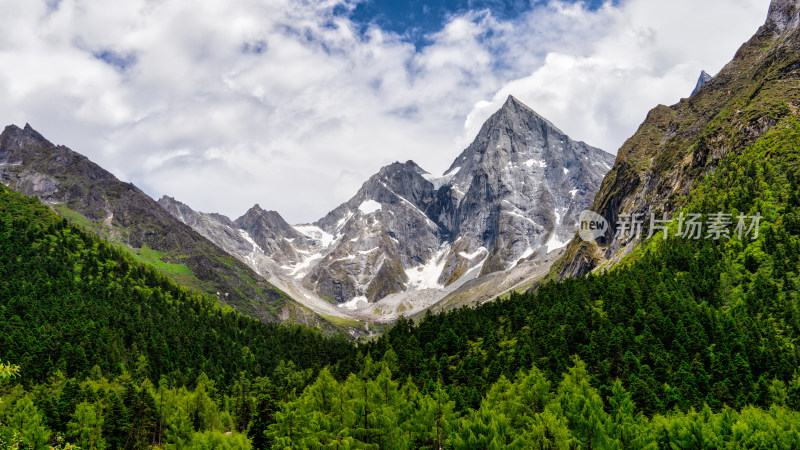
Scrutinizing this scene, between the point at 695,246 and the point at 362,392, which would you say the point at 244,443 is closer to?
the point at 362,392

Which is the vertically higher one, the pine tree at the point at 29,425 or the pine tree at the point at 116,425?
the pine tree at the point at 29,425

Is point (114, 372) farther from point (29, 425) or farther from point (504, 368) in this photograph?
point (504, 368)

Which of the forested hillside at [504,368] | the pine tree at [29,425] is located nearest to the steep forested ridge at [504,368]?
the pine tree at [29,425]

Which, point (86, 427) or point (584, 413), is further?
point (86, 427)

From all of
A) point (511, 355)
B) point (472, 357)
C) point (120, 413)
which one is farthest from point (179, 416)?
point (511, 355)

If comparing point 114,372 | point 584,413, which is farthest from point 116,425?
point 584,413

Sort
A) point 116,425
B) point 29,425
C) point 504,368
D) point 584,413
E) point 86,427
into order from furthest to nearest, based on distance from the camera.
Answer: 1. point 504,368
2. point 116,425
3. point 86,427
4. point 29,425
5. point 584,413

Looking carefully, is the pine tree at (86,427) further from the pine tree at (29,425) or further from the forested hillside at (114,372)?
the pine tree at (29,425)

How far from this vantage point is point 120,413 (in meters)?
102

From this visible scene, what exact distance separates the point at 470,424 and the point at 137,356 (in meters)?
136

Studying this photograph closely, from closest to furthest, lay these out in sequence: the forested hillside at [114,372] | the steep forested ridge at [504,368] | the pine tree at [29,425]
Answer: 1. the steep forested ridge at [504,368]
2. the pine tree at [29,425]
3. the forested hillside at [114,372]

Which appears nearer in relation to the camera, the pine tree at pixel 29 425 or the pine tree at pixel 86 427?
the pine tree at pixel 29 425

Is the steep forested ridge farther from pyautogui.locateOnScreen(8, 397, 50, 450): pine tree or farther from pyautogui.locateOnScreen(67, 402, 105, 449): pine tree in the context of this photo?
pyautogui.locateOnScreen(67, 402, 105, 449): pine tree

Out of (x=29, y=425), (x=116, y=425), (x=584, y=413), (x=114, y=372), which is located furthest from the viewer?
(x=114, y=372)
